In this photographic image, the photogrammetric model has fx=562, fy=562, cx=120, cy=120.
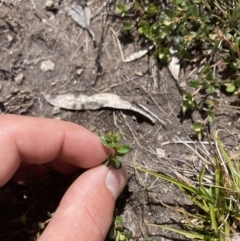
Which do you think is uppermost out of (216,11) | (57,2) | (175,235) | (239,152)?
(57,2)

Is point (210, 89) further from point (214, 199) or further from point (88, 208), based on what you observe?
point (88, 208)

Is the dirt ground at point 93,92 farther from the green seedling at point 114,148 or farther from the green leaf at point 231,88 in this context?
the green seedling at point 114,148

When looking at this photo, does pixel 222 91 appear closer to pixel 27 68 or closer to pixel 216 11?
pixel 216 11

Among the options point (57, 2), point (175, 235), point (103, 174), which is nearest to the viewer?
point (103, 174)

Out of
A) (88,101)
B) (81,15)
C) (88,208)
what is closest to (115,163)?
(88,208)

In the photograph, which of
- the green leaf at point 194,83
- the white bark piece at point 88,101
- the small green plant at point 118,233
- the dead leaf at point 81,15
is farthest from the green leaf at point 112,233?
the dead leaf at point 81,15

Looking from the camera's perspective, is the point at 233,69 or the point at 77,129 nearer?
the point at 77,129

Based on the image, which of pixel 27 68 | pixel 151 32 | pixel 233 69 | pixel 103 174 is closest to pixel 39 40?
pixel 27 68
